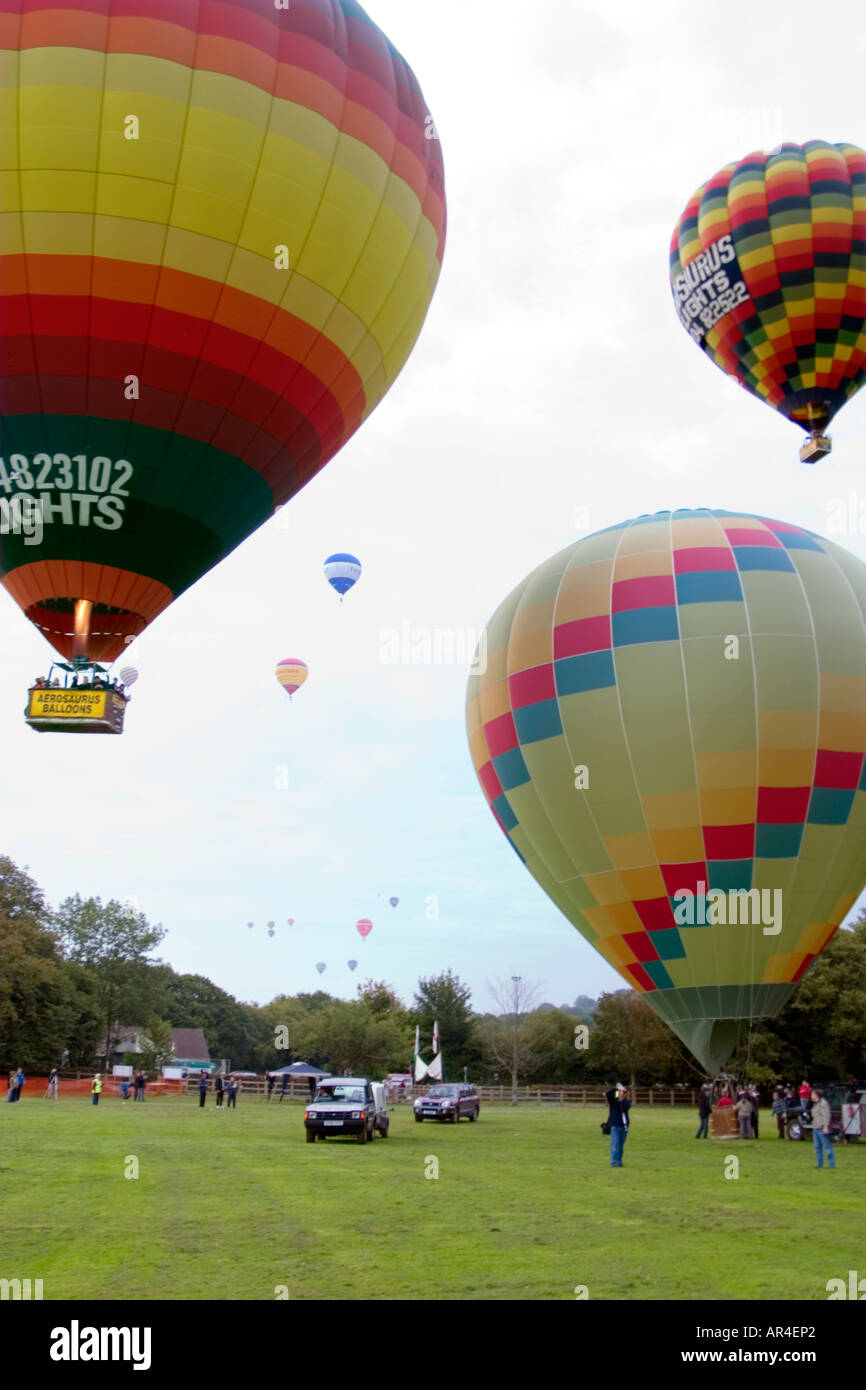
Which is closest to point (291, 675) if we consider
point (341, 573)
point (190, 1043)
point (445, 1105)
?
point (341, 573)

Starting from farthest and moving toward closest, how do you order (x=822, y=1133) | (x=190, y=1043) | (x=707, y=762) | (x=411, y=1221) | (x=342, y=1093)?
(x=190, y=1043), (x=342, y=1093), (x=707, y=762), (x=822, y=1133), (x=411, y=1221)

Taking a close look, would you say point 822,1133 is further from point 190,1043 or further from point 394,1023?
point 190,1043

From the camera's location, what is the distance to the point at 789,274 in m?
26.3

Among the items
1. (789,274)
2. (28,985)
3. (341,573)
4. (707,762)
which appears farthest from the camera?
(28,985)

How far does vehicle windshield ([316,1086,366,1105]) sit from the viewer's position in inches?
772

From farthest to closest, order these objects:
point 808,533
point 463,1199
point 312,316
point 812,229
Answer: point 812,229 → point 808,533 → point 312,316 → point 463,1199

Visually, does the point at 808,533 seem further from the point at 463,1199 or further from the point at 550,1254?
the point at 550,1254

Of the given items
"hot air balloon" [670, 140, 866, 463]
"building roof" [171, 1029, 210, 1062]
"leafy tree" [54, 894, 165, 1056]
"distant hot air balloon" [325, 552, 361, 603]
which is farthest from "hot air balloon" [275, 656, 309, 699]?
"building roof" [171, 1029, 210, 1062]

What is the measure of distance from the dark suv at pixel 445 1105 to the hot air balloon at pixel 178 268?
16.4 metres

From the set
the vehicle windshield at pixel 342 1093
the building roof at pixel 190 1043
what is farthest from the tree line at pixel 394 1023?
the building roof at pixel 190 1043

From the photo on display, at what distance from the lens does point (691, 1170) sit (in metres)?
15.0

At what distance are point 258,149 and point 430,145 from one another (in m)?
3.26

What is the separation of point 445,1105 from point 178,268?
789 inches
